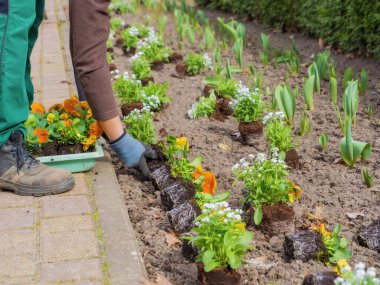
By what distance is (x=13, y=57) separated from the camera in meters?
3.37

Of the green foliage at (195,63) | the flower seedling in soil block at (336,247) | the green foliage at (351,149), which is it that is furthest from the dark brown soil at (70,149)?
the green foliage at (195,63)

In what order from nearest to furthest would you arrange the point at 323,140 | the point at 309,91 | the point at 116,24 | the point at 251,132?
the point at 323,140
the point at 251,132
the point at 309,91
the point at 116,24

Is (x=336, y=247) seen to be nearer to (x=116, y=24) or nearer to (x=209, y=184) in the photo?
(x=209, y=184)

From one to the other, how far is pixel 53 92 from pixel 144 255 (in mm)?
2585

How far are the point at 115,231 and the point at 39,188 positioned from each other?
592 mm

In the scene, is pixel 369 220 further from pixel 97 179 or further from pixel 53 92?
pixel 53 92

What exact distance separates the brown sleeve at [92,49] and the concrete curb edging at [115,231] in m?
0.37

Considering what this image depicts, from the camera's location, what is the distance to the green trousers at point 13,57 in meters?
3.30

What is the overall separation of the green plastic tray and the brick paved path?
0.17 feet

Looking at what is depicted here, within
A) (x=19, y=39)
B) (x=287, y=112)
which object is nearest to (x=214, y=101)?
(x=287, y=112)

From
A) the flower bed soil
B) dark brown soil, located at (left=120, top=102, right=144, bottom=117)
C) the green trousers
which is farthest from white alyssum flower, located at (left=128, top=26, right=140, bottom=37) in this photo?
the green trousers

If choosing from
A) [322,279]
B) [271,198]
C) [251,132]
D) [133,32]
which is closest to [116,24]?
[133,32]

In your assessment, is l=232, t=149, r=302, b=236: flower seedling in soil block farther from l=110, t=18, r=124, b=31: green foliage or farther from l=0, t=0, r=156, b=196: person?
→ l=110, t=18, r=124, b=31: green foliage

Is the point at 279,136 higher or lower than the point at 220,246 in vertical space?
lower
